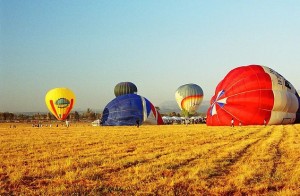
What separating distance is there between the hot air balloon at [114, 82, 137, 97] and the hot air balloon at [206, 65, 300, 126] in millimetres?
40719

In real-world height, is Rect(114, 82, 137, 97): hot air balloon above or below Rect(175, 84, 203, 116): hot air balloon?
above

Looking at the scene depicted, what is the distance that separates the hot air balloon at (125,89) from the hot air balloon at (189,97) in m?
9.71

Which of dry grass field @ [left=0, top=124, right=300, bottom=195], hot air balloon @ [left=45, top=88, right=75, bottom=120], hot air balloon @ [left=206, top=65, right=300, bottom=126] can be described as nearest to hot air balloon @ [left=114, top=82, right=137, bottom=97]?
hot air balloon @ [left=45, top=88, right=75, bottom=120]

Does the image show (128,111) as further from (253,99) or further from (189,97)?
(189,97)

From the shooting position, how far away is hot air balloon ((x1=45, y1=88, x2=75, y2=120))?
59.9m

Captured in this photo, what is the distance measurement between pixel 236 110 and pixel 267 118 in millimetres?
3166

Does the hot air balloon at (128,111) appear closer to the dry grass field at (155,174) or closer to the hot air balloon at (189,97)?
the hot air balloon at (189,97)

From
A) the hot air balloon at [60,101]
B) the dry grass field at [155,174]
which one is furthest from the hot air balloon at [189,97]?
the dry grass field at [155,174]

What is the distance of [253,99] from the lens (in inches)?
1443

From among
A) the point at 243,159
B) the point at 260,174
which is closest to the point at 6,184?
the point at 260,174

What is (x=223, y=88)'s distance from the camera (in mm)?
39219

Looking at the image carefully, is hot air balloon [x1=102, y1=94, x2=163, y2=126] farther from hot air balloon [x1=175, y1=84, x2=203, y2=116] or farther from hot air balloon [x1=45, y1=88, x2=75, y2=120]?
hot air balloon [x1=175, y1=84, x2=203, y2=116]

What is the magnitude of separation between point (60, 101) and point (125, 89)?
21501mm

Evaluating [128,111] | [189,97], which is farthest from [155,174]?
[189,97]
